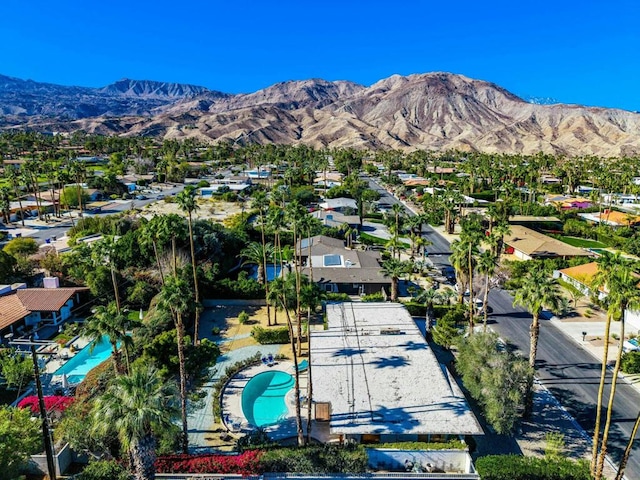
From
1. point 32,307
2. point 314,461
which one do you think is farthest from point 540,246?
point 32,307

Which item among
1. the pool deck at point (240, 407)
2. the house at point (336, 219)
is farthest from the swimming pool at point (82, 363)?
the house at point (336, 219)

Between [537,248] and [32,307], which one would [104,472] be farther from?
[537,248]

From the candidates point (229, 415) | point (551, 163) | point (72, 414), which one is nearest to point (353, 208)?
point (229, 415)

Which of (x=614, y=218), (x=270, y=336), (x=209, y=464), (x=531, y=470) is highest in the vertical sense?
(x=614, y=218)

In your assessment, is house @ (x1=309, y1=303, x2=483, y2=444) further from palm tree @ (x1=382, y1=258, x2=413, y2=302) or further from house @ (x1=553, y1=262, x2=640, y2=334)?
house @ (x1=553, y1=262, x2=640, y2=334)

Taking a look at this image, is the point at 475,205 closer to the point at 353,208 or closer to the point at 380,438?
the point at 353,208

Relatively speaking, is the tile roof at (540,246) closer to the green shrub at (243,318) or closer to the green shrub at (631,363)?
the green shrub at (631,363)
